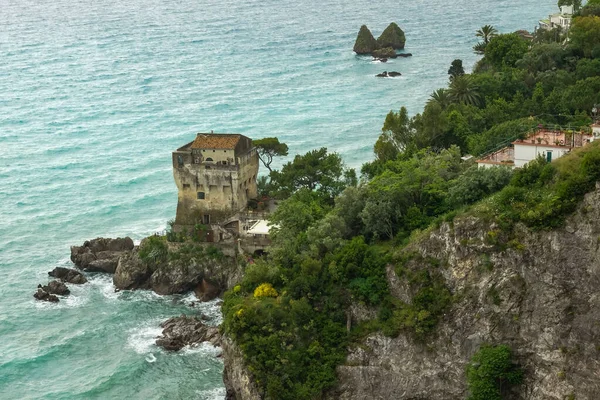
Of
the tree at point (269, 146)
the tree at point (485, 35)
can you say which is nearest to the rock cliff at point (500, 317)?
the tree at point (269, 146)

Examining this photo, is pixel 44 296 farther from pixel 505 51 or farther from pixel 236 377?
pixel 505 51

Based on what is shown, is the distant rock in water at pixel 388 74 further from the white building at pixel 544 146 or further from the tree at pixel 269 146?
the white building at pixel 544 146

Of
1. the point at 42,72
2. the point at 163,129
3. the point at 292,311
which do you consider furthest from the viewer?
the point at 42,72

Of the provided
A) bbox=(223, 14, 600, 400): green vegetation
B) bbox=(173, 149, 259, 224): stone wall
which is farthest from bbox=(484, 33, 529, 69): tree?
bbox=(173, 149, 259, 224): stone wall

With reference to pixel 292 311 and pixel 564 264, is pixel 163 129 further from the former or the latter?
pixel 564 264

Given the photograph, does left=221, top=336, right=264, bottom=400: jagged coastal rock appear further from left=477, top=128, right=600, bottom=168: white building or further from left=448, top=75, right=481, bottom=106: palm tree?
left=448, top=75, right=481, bottom=106: palm tree

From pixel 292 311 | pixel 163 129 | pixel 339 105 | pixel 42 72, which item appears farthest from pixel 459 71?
pixel 292 311
